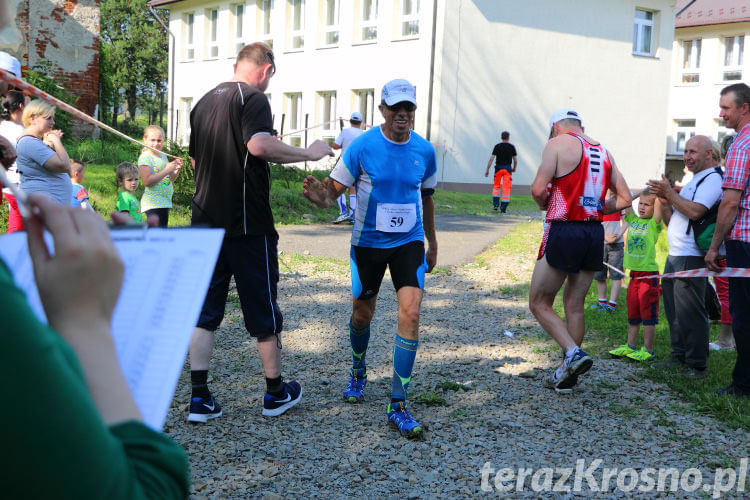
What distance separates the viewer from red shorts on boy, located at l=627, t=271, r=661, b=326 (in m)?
6.61

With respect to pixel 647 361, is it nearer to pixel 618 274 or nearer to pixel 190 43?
pixel 618 274

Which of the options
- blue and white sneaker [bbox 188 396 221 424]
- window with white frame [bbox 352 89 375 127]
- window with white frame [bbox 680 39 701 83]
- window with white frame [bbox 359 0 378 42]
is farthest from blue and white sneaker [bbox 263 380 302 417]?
window with white frame [bbox 680 39 701 83]

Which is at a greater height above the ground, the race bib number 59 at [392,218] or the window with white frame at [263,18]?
the window with white frame at [263,18]

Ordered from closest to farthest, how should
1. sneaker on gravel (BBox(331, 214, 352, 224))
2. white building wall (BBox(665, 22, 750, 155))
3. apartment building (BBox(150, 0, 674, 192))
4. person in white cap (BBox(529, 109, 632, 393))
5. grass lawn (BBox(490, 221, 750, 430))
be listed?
grass lawn (BBox(490, 221, 750, 430)) → person in white cap (BBox(529, 109, 632, 393)) → sneaker on gravel (BBox(331, 214, 352, 224)) → apartment building (BBox(150, 0, 674, 192)) → white building wall (BBox(665, 22, 750, 155))

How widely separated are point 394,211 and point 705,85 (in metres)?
41.0

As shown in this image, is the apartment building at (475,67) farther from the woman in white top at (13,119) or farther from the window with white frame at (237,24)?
the woman in white top at (13,119)

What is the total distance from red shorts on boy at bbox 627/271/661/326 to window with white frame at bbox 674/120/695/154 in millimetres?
37728

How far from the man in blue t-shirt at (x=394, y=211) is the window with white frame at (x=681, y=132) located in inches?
1573

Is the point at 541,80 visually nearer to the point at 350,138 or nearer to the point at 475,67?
the point at 475,67

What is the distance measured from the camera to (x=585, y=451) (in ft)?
14.5

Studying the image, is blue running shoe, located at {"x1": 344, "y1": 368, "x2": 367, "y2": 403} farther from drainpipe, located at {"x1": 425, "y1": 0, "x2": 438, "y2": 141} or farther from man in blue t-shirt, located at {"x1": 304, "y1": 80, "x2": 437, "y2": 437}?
drainpipe, located at {"x1": 425, "y1": 0, "x2": 438, "y2": 141}

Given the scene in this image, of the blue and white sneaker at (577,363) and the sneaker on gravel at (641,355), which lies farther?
the sneaker on gravel at (641,355)

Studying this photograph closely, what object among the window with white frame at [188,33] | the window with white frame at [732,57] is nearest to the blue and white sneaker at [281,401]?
the window with white frame at [188,33]

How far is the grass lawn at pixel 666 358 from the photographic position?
5.14 meters
